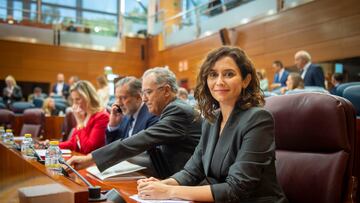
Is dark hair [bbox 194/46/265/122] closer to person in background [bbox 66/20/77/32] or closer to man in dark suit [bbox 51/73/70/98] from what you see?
man in dark suit [bbox 51/73/70/98]

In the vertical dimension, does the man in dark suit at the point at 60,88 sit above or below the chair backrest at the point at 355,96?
above

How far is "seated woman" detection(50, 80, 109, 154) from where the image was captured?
2736 millimetres

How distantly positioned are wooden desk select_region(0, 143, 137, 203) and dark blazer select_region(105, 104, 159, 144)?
51cm

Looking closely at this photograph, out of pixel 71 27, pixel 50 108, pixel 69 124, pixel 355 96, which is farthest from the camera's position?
pixel 71 27

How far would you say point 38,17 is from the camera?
9758 millimetres

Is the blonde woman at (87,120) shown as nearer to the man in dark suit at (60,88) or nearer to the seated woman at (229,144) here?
the seated woman at (229,144)

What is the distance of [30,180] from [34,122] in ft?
13.7

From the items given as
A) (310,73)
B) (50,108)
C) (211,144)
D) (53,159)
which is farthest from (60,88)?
(211,144)

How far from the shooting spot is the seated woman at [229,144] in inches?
49.0

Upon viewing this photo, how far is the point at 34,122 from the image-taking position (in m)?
5.13

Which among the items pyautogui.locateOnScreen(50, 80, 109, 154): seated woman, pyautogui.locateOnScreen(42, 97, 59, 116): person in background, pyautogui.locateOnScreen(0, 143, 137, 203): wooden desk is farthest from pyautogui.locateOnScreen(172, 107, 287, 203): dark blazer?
pyautogui.locateOnScreen(42, 97, 59, 116): person in background

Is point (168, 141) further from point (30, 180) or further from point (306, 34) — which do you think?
point (306, 34)

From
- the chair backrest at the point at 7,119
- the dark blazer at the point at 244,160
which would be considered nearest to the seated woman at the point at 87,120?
the dark blazer at the point at 244,160

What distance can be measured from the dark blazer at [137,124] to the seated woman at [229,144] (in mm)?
693
